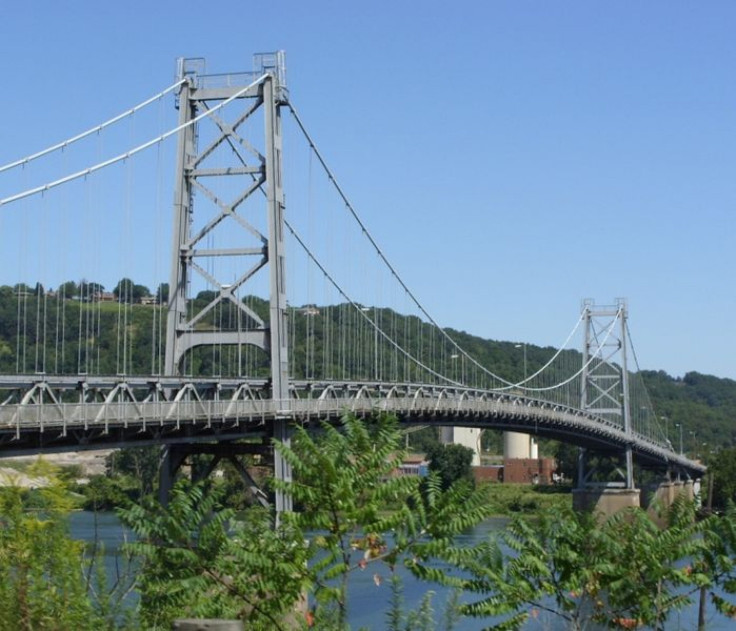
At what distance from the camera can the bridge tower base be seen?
6850 cm

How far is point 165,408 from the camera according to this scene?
24766mm

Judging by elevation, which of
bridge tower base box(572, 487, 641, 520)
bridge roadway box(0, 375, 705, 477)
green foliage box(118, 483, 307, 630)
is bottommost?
bridge tower base box(572, 487, 641, 520)

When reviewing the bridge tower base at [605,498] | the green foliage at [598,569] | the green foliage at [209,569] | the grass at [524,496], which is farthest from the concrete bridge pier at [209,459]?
the bridge tower base at [605,498]

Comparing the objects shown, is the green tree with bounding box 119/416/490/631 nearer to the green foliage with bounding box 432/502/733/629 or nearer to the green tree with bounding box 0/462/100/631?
the green tree with bounding box 0/462/100/631

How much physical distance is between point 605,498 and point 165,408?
47287 mm

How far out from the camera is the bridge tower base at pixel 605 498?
225 ft

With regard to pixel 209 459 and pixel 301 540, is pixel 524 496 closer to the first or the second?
pixel 209 459

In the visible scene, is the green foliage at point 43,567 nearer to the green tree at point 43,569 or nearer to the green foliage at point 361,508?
the green tree at point 43,569

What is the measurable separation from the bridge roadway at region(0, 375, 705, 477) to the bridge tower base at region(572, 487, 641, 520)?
925 inches

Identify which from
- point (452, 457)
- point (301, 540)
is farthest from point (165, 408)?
point (452, 457)

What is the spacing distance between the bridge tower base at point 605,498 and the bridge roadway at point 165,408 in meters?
23.5

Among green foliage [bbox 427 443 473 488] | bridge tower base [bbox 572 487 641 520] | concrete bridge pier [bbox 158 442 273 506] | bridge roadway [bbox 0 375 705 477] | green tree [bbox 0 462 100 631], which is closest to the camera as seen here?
green tree [bbox 0 462 100 631]

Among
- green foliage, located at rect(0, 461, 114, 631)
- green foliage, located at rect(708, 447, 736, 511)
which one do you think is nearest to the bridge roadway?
green foliage, located at rect(0, 461, 114, 631)

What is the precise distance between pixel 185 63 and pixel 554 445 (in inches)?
3289
